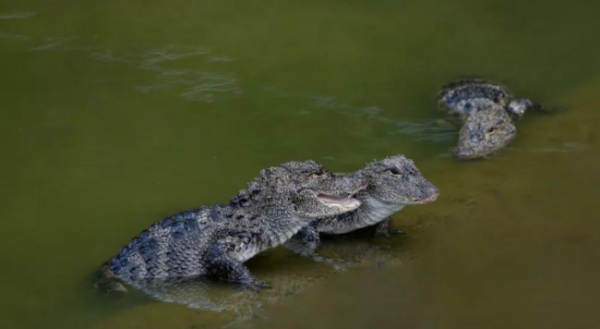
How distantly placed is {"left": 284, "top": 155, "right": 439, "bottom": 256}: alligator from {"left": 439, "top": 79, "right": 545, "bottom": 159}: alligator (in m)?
1.76

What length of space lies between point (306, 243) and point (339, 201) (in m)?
0.49

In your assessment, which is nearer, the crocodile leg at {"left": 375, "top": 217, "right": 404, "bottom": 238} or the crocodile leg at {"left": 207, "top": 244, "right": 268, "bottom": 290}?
the crocodile leg at {"left": 207, "top": 244, "right": 268, "bottom": 290}

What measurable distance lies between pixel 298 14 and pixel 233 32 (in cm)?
104

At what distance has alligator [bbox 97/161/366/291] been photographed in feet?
22.9

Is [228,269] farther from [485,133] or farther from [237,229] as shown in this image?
[485,133]

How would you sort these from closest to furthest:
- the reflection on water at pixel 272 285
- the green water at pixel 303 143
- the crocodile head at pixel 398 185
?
the reflection on water at pixel 272 285, the green water at pixel 303 143, the crocodile head at pixel 398 185

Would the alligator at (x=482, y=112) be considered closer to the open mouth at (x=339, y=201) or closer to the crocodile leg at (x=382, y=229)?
the crocodile leg at (x=382, y=229)

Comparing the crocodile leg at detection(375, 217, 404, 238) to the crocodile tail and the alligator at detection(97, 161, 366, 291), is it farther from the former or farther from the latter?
the crocodile tail

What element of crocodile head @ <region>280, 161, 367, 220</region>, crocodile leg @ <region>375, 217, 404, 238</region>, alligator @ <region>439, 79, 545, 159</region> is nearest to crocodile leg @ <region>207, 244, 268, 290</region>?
crocodile head @ <region>280, 161, 367, 220</region>

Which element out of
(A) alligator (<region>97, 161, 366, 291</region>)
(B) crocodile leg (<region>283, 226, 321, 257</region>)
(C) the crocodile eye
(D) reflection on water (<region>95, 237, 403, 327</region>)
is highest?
(C) the crocodile eye

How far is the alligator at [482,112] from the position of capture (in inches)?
363

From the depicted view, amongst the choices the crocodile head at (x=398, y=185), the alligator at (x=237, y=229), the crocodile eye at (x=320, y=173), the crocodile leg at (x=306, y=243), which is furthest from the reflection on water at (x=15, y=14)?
the crocodile head at (x=398, y=185)

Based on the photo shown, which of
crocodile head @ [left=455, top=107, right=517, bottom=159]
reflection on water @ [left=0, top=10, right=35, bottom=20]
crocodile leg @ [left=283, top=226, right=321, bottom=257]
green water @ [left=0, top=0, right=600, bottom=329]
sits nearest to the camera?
green water @ [left=0, top=0, right=600, bottom=329]

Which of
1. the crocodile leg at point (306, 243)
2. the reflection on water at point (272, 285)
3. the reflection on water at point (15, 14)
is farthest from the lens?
the reflection on water at point (15, 14)
